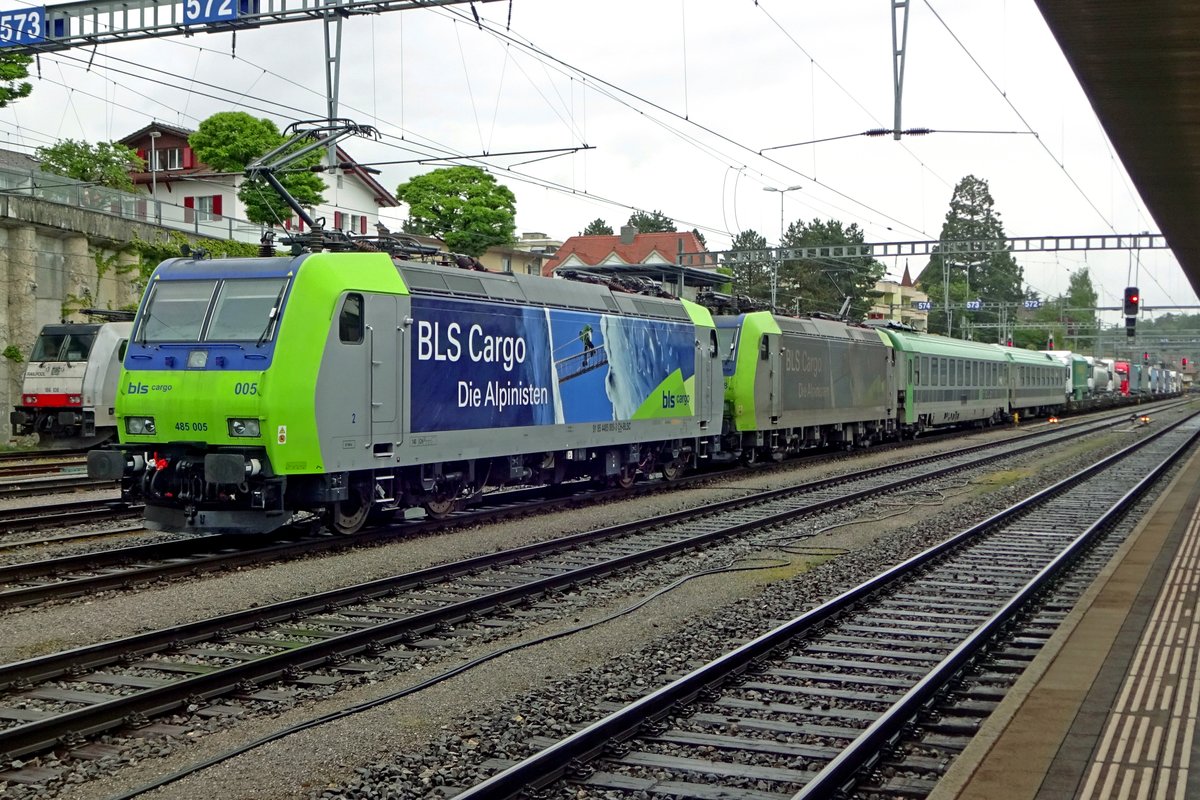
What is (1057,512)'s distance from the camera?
18.7m

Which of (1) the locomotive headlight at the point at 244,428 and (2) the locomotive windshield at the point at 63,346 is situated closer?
(1) the locomotive headlight at the point at 244,428

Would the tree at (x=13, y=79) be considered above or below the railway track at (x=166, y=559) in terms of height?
above

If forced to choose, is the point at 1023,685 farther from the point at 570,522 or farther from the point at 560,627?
the point at 570,522

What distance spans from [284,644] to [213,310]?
5670 millimetres

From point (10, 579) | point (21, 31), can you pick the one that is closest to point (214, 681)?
point (10, 579)

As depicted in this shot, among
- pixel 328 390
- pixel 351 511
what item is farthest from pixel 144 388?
pixel 351 511

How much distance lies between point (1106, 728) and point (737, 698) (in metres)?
2.31

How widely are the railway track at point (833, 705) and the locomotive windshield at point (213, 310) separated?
682 cm

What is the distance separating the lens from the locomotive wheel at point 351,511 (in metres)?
14.4

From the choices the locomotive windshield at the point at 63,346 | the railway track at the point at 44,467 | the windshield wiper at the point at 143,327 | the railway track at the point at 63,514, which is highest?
the locomotive windshield at the point at 63,346

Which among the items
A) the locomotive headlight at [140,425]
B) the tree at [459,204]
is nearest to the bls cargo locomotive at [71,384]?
the locomotive headlight at [140,425]

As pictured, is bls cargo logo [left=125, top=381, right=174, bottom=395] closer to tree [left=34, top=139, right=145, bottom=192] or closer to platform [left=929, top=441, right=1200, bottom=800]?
platform [left=929, top=441, right=1200, bottom=800]

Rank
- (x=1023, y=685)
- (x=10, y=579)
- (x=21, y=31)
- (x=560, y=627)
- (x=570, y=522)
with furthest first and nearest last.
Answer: (x=21, y=31) → (x=570, y=522) → (x=10, y=579) → (x=560, y=627) → (x=1023, y=685)

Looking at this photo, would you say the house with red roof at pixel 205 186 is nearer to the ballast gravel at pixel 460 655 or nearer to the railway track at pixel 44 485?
the railway track at pixel 44 485
